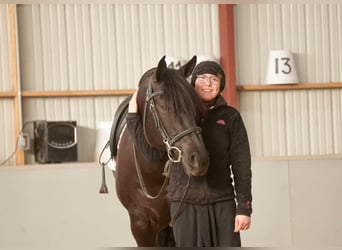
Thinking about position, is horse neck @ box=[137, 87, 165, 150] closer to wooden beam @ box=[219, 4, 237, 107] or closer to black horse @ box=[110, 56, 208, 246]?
black horse @ box=[110, 56, 208, 246]

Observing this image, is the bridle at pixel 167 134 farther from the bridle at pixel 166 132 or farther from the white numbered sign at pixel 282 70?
the white numbered sign at pixel 282 70

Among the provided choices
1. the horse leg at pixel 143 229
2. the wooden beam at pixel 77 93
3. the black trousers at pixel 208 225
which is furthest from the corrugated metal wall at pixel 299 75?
the black trousers at pixel 208 225

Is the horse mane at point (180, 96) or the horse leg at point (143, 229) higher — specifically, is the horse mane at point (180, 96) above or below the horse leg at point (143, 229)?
above

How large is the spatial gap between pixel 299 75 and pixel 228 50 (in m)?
0.79

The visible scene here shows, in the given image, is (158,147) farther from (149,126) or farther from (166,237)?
(166,237)

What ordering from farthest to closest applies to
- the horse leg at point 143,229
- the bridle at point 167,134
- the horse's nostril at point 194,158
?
the horse leg at point 143,229
the bridle at point 167,134
the horse's nostril at point 194,158

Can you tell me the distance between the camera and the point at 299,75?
6.17 meters

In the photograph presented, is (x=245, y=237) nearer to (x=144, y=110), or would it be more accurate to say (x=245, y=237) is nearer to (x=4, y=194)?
(x=4, y=194)

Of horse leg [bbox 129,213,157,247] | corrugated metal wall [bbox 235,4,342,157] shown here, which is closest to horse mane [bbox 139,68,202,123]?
horse leg [bbox 129,213,157,247]

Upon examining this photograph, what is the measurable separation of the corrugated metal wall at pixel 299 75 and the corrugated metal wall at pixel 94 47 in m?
0.41

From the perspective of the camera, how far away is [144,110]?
2.64 m

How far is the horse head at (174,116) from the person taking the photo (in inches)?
84.6

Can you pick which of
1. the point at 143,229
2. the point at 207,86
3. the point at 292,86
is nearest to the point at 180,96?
the point at 207,86

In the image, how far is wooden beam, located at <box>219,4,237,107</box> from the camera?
5.89m
